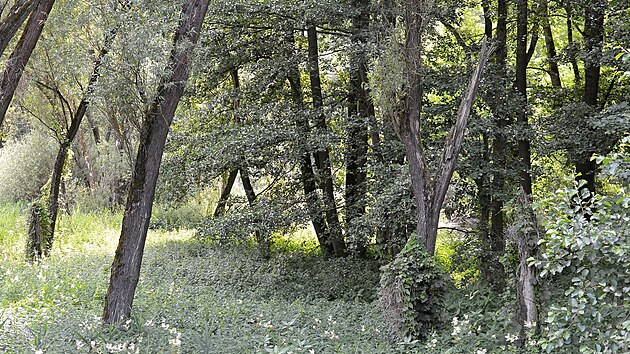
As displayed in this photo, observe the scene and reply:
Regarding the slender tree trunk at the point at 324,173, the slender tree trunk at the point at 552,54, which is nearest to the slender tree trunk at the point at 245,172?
the slender tree trunk at the point at 324,173

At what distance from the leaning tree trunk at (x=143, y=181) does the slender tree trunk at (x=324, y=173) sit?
4.75 meters

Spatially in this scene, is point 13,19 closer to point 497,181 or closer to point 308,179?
point 308,179

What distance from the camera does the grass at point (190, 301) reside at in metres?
5.40

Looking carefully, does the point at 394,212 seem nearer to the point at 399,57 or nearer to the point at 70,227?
the point at 399,57

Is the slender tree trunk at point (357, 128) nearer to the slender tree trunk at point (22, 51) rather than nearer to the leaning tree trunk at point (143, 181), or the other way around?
the leaning tree trunk at point (143, 181)

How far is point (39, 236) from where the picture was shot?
11.3 m

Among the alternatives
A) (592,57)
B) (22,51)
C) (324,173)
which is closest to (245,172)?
(324,173)

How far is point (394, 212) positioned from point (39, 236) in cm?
714

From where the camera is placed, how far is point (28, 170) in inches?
785

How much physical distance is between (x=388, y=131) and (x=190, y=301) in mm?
4073

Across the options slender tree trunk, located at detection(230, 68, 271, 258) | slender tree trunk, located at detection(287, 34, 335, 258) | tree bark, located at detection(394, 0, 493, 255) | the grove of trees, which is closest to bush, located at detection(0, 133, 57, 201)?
the grove of trees

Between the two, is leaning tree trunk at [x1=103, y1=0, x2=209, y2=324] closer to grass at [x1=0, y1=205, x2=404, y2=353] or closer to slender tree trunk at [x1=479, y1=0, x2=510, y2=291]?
grass at [x1=0, y1=205, x2=404, y2=353]

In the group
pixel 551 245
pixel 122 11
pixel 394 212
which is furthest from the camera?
pixel 394 212

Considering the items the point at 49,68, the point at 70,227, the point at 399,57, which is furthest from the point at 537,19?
the point at 70,227
